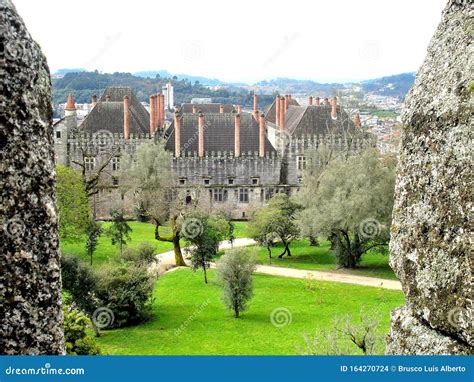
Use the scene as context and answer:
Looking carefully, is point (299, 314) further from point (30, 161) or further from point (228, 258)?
point (30, 161)

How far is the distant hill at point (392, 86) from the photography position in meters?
148

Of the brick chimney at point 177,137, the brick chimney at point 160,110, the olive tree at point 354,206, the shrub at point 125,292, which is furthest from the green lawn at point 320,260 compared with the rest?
the brick chimney at point 160,110

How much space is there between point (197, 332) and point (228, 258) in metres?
4.13

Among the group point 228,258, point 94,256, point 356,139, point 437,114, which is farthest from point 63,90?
point 437,114

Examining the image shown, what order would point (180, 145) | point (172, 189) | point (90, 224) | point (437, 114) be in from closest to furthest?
point (437, 114)
point (90, 224)
point (172, 189)
point (180, 145)

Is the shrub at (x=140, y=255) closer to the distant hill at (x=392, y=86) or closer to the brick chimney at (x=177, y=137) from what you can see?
the brick chimney at (x=177, y=137)

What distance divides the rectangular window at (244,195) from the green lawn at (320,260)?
1081cm

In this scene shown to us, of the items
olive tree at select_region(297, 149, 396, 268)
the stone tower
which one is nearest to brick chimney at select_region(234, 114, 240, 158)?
olive tree at select_region(297, 149, 396, 268)

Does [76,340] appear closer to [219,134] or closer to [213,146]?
[213,146]

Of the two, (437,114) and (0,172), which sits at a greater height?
(437,114)

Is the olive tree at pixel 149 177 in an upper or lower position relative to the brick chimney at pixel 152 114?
lower

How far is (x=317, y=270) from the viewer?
122ft

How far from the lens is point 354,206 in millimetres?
34906

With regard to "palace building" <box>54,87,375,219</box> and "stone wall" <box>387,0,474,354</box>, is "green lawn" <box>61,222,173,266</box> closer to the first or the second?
"palace building" <box>54,87,375,219</box>
